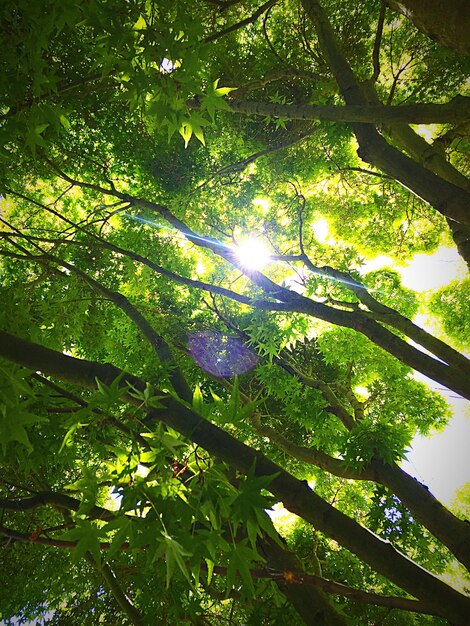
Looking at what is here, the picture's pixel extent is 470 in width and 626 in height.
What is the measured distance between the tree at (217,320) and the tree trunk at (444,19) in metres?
0.36

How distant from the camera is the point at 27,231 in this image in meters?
6.46

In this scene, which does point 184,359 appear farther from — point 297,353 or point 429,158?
point 429,158

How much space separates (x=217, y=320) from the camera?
20.3 feet

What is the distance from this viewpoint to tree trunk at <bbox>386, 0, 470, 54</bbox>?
1.65 m

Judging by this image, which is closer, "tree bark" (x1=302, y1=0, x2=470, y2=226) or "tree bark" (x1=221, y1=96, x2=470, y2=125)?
"tree bark" (x1=221, y1=96, x2=470, y2=125)

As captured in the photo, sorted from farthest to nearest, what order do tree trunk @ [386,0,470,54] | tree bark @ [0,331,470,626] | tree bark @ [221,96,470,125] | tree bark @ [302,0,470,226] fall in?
tree bark @ [302,0,470,226]
tree bark @ [221,96,470,125]
tree trunk @ [386,0,470,54]
tree bark @ [0,331,470,626]

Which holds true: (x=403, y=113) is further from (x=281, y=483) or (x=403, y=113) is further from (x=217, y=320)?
(x=217, y=320)

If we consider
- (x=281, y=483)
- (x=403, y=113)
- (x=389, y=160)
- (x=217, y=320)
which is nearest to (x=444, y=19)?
(x=403, y=113)

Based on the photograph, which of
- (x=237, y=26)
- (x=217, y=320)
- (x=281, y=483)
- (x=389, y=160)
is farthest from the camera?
(x=217, y=320)

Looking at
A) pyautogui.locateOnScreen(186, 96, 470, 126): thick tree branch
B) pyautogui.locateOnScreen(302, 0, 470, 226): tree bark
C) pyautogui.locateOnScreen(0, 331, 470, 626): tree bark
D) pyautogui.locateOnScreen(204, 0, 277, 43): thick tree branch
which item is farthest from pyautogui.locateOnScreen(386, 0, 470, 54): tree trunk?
pyautogui.locateOnScreen(0, 331, 470, 626): tree bark

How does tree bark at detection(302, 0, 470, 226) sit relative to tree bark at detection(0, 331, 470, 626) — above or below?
above

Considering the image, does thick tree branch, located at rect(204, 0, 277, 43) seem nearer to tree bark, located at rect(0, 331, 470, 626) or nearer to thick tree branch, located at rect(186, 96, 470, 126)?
thick tree branch, located at rect(186, 96, 470, 126)

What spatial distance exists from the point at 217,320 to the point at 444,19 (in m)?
4.89

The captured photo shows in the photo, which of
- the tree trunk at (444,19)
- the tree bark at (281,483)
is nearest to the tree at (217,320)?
the tree bark at (281,483)
